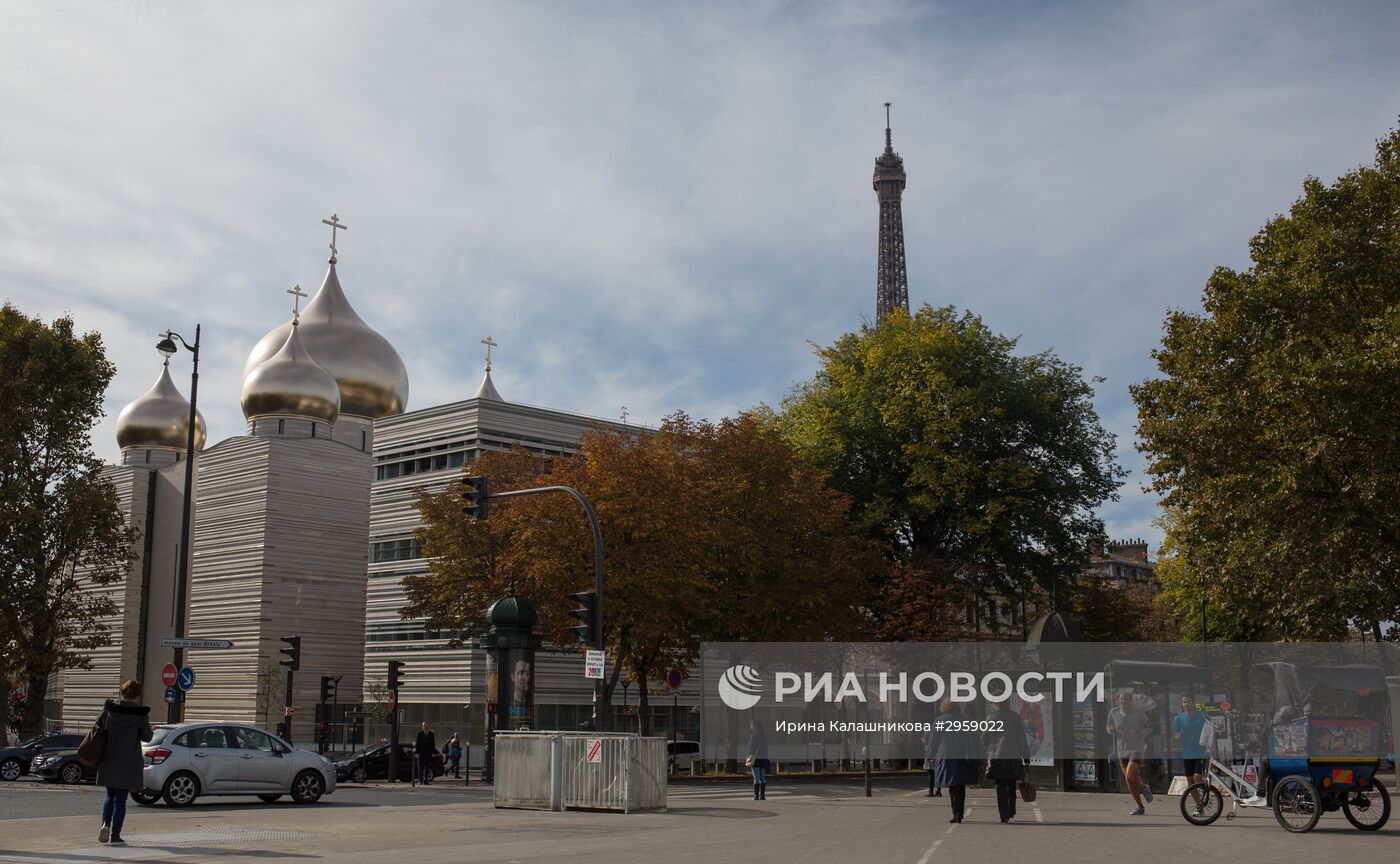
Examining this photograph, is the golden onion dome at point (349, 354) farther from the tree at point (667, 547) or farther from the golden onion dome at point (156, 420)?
the tree at point (667, 547)

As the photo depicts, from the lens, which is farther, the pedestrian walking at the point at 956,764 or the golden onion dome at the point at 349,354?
the golden onion dome at the point at 349,354

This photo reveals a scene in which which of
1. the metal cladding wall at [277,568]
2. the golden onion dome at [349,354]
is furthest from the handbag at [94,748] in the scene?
the golden onion dome at [349,354]

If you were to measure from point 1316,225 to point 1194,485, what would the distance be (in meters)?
5.75

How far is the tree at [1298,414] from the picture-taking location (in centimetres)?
2434

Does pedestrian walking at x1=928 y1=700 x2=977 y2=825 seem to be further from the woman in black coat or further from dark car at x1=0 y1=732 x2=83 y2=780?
dark car at x1=0 y1=732 x2=83 y2=780

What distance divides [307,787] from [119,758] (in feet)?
28.3

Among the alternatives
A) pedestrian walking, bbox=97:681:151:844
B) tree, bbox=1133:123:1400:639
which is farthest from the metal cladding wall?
pedestrian walking, bbox=97:681:151:844

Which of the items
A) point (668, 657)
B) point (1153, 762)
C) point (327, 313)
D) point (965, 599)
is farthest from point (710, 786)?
point (327, 313)

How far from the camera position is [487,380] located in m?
71.9

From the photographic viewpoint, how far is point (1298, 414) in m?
25.0

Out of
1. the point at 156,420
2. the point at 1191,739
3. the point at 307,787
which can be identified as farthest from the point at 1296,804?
the point at 156,420

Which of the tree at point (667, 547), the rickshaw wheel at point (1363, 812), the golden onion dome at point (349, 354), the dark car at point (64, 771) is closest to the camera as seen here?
the rickshaw wheel at point (1363, 812)

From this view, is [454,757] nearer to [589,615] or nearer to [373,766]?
[373,766]

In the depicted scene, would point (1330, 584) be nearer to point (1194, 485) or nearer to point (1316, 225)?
point (1194, 485)
